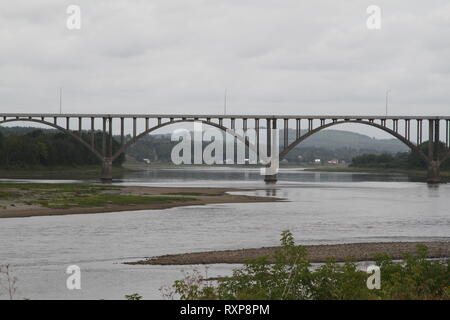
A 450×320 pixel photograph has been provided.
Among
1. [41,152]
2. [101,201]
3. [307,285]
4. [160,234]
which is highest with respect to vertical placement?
[41,152]

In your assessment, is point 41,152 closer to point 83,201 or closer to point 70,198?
point 70,198

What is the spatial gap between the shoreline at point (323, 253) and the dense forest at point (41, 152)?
9354cm

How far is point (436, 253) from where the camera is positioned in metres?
29.1

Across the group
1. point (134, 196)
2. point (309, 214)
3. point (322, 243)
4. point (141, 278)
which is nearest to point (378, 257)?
point (141, 278)

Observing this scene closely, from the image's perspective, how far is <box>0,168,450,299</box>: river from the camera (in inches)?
907

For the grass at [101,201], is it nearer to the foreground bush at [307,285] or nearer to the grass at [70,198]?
the grass at [70,198]

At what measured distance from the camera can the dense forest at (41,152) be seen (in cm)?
12950

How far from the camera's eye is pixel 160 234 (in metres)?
37.2

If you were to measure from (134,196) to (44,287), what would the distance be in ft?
136

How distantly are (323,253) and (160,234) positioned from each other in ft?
35.4

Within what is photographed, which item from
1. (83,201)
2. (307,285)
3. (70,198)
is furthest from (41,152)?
(307,285)

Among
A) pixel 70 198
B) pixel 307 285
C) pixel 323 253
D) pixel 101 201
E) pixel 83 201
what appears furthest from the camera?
pixel 70 198

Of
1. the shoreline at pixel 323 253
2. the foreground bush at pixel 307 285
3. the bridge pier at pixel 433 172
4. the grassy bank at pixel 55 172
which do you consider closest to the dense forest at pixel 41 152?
the grassy bank at pixel 55 172
